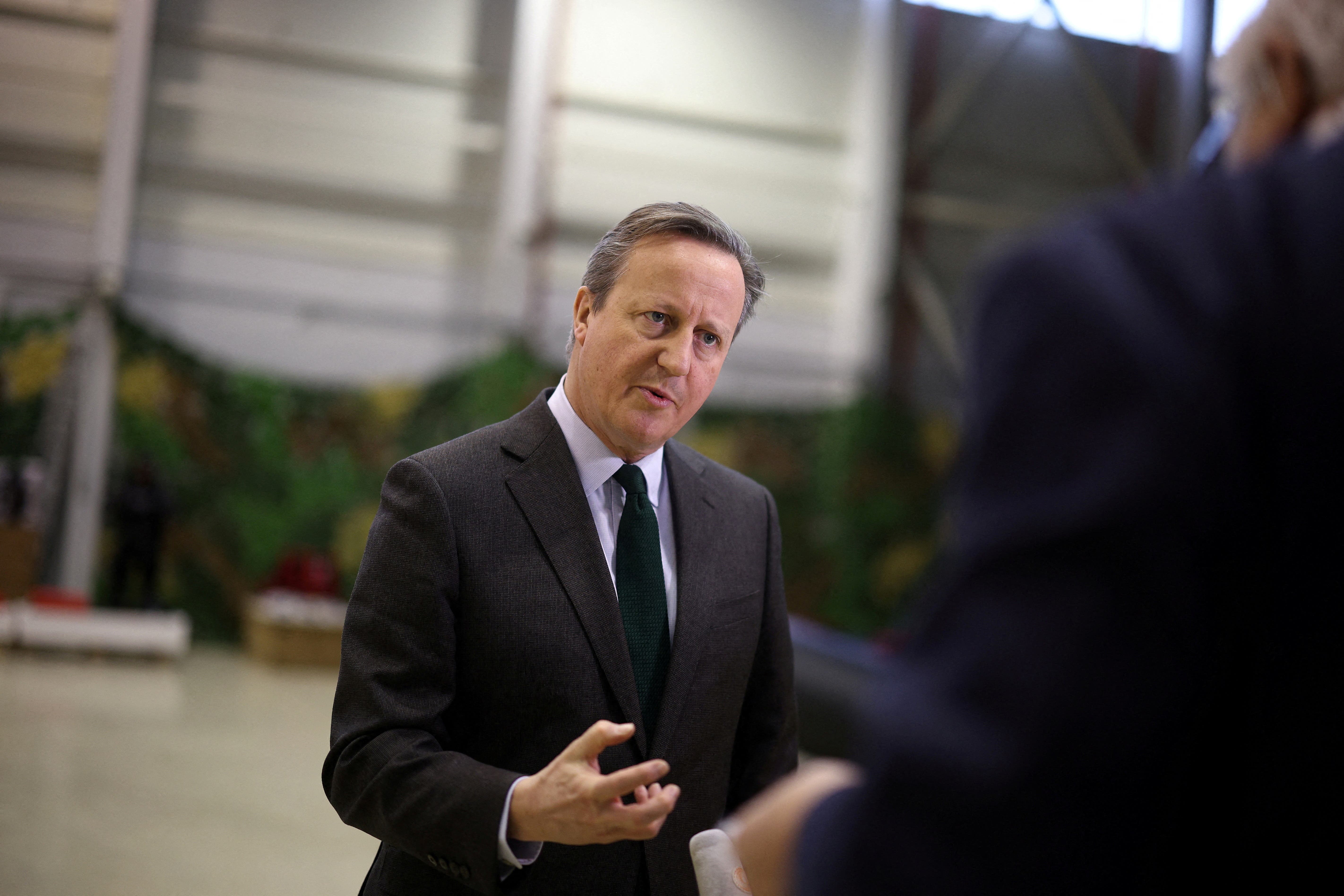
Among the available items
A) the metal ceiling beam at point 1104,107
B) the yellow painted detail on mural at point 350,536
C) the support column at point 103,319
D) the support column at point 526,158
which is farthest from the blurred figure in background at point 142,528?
the metal ceiling beam at point 1104,107

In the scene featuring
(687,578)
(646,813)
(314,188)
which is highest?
(314,188)

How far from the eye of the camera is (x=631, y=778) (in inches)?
40.6

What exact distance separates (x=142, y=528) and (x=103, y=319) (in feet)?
6.99

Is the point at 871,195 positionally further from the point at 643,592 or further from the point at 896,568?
the point at 643,592

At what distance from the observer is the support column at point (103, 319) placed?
10172 mm

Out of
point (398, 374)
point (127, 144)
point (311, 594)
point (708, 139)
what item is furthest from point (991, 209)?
point (127, 144)

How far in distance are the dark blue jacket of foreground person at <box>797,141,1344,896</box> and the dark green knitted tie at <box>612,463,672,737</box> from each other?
869mm

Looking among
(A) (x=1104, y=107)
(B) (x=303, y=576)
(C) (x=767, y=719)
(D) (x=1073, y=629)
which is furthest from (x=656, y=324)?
(A) (x=1104, y=107)

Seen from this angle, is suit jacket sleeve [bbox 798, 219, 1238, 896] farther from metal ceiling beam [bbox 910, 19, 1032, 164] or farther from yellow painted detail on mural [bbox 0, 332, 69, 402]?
metal ceiling beam [bbox 910, 19, 1032, 164]

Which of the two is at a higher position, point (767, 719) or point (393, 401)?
point (767, 719)

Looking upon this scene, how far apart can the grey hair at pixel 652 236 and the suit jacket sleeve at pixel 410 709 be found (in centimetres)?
37

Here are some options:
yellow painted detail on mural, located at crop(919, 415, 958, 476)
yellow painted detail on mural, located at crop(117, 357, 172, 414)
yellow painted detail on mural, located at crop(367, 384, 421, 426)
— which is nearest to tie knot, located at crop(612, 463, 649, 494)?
yellow painted detail on mural, located at crop(367, 384, 421, 426)

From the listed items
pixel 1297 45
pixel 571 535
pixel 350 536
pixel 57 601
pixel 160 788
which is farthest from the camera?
pixel 350 536

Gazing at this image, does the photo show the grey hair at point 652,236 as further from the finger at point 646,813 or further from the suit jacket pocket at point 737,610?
the finger at point 646,813
